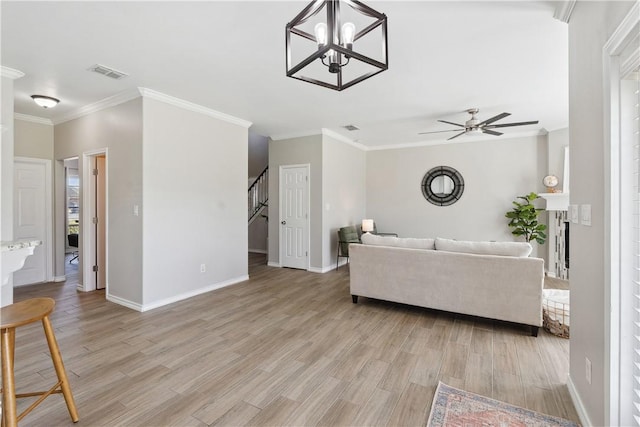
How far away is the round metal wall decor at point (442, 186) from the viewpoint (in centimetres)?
628

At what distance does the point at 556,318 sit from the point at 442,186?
13.0 ft

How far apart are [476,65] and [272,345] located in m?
3.38

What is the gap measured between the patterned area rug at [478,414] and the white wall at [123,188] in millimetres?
3407

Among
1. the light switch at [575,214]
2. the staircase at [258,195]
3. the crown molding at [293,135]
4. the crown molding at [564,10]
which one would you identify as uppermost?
the crown molding at [293,135]

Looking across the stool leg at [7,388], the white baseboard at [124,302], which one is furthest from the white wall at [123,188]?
the stool leg at [7,388]

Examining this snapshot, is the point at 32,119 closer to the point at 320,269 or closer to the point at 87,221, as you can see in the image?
the point at 87,221

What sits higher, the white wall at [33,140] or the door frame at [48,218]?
the white wall at [33,140]

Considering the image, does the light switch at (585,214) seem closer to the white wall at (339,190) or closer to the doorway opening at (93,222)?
the white wall at (339,190)

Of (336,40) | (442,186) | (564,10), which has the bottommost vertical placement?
(442,186)

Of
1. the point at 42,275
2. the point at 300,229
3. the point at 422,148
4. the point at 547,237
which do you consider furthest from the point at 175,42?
the point at 547,237

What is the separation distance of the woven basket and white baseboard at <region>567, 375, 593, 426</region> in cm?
95

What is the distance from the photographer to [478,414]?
1771 mm

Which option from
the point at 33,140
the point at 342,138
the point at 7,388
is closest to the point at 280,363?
the point at 7,388

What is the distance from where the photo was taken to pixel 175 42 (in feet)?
8.27
